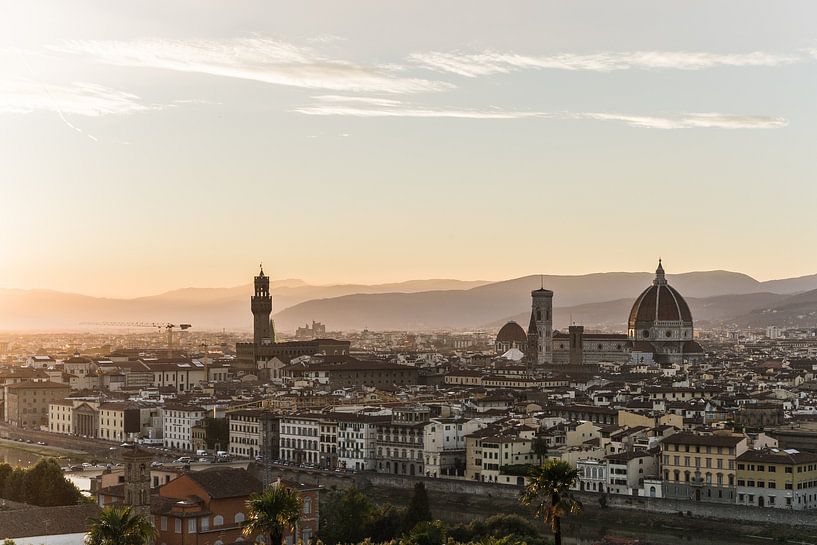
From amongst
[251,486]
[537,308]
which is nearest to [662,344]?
[537,308]

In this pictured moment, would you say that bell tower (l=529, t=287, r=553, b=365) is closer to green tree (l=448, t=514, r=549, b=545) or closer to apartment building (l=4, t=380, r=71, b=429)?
apartment building (l=4, t=380, r=71, b=429)

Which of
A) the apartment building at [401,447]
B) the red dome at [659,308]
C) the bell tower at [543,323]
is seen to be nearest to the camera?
the apartment building at [401,447]

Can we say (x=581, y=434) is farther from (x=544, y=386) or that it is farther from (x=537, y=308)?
(x=537, y=308)

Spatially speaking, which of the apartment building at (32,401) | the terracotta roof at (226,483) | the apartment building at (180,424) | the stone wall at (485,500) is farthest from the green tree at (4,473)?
the apartment building at (32,401)

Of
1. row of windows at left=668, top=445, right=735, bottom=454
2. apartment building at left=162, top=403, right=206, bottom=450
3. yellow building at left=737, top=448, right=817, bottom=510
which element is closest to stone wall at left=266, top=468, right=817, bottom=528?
yellow building at left=737, top=448, right=817, bottom=510

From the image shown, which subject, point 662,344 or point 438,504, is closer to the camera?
point 438,504

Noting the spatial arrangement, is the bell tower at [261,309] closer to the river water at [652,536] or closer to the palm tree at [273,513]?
the river water at [652,536]
